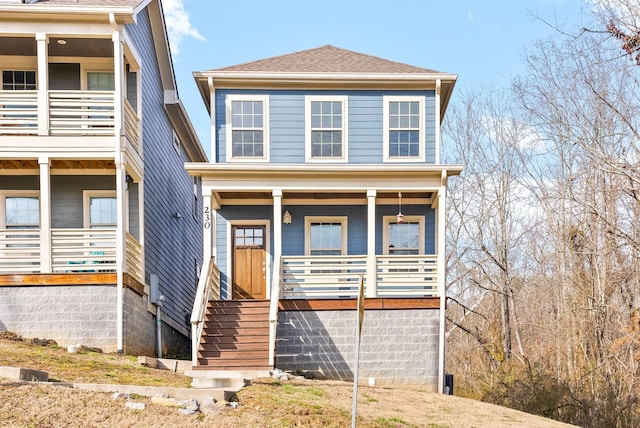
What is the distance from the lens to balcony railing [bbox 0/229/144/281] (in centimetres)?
1334

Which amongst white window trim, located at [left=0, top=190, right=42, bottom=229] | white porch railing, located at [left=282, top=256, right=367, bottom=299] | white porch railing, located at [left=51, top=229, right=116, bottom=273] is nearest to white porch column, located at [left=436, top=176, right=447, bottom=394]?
white porch railing, located at [left=282, top=256, right=367, bottom=299]

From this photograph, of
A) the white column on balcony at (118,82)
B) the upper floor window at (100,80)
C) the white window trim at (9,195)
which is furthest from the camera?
the upper floor window at (100,80)

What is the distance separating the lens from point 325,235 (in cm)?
1591

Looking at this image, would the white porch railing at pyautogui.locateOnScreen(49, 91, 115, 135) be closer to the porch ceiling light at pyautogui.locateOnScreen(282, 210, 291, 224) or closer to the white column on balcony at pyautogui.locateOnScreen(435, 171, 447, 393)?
the porch ceiling light at pyautogui.locateOnScreen(282, 210, 291, 224)

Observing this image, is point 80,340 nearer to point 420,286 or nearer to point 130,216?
point 130,216

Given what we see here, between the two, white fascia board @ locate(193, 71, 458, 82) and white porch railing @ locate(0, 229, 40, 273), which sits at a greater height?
white fascia board @ locate(193, 71, 458, 82)

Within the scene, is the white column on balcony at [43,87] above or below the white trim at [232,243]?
above

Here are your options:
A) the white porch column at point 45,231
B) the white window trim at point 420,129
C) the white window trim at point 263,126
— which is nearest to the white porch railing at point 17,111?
the white porch column at point 45,231

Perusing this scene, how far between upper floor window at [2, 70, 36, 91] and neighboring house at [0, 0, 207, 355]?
0.9 inches

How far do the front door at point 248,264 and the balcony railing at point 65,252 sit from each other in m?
2.46

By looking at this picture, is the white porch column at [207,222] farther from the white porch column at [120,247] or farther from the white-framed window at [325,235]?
the white-framed window at [325,235]

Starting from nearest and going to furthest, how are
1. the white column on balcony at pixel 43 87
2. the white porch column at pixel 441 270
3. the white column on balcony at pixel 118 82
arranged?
the white column on balcony at pixel 43 87, the white column on balcony at pixel 118 82, the white porch column at pixel 441 270

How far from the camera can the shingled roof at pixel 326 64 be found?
51.2 feet

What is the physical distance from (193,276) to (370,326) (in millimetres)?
9511
